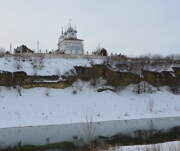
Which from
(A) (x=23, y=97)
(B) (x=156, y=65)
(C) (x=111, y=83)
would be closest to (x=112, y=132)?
(A) (x=23, y=97)

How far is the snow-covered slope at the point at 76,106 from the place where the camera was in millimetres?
19109

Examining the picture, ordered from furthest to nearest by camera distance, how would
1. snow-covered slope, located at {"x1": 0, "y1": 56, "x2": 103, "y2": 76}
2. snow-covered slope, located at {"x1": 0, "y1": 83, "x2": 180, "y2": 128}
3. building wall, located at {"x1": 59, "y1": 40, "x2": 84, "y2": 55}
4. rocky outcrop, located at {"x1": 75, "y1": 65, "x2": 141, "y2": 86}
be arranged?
building wall, located at {"x1": 59, "y1": 40, "x2": 84, "y2": 55} < rocky outcrop, located at {"x1": 75, "y1": 65, "x2": 141, "y2": 86} < snow-covered slope, located at {"x1": 0, "y1": 56, "x2": 103, "y2": 76} < snow-covered slope, located at {"x1": 0, "y1": 83, "x2": 180, "y2": 128}

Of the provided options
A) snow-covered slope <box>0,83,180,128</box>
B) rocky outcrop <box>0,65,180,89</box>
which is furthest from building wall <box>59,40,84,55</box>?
snow-covered slope <box>0,83,180,128</box>

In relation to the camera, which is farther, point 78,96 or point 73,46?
point 73,46

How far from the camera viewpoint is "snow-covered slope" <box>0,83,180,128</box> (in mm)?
19109

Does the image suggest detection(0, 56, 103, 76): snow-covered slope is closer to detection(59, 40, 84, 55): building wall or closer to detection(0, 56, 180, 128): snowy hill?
detection(0, 56, 180, 128): snowy hill

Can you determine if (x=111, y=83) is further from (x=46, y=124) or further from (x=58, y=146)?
(x=58, y=146)

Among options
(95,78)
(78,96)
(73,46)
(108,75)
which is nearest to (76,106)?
(78,96)

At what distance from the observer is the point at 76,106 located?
21750 mm

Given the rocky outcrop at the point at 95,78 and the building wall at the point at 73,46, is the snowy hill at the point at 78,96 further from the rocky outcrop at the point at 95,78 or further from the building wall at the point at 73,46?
the building wall at the point at 73,46

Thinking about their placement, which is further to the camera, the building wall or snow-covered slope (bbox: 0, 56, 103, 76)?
the building wall

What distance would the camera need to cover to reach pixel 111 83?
88.0ft

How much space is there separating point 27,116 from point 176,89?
18.0 m

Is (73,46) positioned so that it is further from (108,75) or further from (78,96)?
(78,96)
